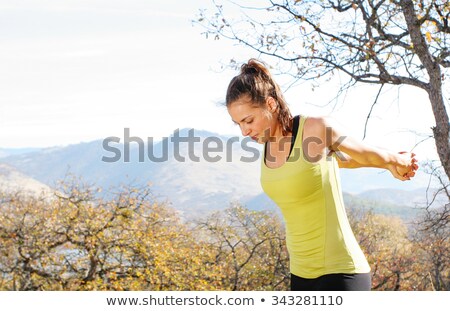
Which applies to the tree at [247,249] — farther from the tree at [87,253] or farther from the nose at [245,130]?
the nose at [245,130]

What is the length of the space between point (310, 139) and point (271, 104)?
233 millimetres

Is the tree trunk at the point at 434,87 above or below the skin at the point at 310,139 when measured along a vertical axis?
above

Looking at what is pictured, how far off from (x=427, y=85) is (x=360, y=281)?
4.71m

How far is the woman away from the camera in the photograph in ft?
7.66

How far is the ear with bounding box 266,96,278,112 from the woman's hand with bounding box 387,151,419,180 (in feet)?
1.94

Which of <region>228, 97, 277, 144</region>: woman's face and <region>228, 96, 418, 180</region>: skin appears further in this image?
<region>228, 97, 277, 144</region>: woman's face

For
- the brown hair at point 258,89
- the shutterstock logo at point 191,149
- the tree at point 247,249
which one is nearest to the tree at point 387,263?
the tree at point 247,249

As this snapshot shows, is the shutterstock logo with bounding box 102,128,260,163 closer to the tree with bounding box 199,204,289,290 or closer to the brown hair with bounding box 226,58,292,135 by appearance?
the brown hair with bounding box 226,58,292,135

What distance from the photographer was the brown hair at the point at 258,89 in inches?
98.0

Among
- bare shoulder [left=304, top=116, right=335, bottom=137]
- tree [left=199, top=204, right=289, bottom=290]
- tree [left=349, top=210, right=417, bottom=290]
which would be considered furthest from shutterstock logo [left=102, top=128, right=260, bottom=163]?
tree [left=349, top=210, right=417, bottom=290]

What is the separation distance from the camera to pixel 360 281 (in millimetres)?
2328

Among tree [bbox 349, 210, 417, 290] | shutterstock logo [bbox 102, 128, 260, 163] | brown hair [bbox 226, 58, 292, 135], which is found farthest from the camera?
tree [bbox 349, 210, 417, 290]
